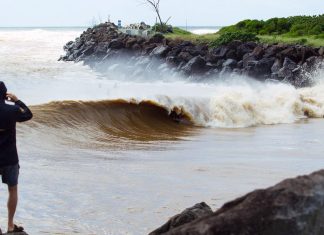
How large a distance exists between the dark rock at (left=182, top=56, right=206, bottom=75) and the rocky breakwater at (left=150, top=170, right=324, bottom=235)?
27.4 metres

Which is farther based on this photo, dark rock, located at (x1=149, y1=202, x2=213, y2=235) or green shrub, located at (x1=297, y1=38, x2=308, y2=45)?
green shrub, located at (x1=297, y1=38, x2=308, y2=45)

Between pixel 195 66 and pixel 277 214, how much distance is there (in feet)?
91.9

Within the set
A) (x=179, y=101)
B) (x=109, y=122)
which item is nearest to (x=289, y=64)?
(x=179, y=101)

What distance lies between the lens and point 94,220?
7695 millimetres

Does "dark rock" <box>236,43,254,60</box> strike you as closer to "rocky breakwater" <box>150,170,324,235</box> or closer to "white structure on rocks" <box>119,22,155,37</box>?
"white structure on rocks" <box>119,22,155,37</box>

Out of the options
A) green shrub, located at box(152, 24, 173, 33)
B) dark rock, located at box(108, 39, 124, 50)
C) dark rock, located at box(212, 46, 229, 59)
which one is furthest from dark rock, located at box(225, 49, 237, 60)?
green shrub, located at box(152, 24, 173, 33)

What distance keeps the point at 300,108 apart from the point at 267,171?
459 inches

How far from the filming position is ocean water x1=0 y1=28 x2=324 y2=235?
821cm

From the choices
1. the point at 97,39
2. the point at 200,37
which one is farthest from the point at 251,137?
the point at 97,39

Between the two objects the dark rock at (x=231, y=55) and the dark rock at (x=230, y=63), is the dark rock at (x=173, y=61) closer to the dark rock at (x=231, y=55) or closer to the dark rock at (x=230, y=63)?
the dark rock at (x=231, y=55)

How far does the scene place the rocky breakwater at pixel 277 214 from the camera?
3.47 meters

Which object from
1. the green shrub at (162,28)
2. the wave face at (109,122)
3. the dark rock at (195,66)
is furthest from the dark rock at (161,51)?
the wave face at (109,122)

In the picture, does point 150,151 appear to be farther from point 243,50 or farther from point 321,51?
point 243,50

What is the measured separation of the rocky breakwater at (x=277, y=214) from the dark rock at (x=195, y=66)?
27.4m
